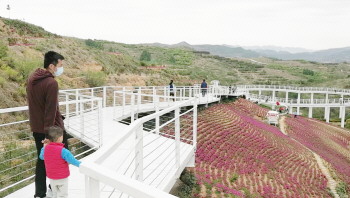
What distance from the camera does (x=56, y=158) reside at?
3.54 metres

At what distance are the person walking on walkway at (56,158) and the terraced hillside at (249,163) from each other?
5113mm

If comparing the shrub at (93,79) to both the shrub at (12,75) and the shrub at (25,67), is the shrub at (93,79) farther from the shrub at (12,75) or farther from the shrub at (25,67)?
the shrub at (12,75)

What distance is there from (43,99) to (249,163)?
35.3ft

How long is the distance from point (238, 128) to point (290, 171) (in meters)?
4.62

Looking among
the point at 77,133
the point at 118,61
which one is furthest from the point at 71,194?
the point at 118,61

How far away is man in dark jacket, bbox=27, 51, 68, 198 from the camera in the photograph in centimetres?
385

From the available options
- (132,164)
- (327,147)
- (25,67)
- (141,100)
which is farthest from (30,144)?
(327,147)

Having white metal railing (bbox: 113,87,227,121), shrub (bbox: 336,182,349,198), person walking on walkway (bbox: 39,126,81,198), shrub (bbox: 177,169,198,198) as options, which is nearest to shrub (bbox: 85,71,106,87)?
white metal railing (bbox: 113,87,227,121)

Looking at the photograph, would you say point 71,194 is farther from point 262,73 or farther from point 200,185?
point 262,73

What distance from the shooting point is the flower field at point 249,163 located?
33.0ft

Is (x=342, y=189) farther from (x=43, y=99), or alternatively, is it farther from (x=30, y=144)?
(x=43, y=99)

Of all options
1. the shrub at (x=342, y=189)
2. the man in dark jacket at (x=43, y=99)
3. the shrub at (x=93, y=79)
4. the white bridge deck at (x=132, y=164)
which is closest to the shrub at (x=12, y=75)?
the shrub at (x=93, y=79)

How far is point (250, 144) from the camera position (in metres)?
15.7

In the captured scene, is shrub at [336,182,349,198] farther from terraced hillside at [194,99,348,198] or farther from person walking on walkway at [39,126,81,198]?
person walking on walkway at [39,126,81,198]
